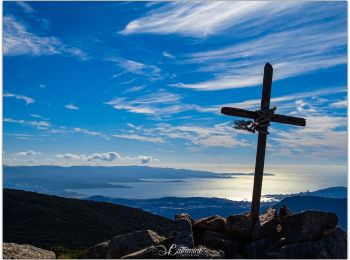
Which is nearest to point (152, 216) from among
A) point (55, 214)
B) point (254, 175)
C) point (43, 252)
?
point (55, 214)

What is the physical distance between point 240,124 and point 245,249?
4678mm

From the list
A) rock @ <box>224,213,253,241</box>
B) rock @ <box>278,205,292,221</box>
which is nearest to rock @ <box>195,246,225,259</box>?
rock @ <box>224,213,253,241</box>

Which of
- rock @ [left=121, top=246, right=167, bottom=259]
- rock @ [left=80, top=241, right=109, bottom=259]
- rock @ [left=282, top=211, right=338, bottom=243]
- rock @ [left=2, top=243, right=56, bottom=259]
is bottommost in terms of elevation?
rock @ [left=2, top=243, right=56, bottom=259]

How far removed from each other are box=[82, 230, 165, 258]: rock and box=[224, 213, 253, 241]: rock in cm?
283

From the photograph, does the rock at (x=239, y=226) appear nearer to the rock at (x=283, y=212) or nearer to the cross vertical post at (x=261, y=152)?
the cross vertical post at (x=261, y=152)

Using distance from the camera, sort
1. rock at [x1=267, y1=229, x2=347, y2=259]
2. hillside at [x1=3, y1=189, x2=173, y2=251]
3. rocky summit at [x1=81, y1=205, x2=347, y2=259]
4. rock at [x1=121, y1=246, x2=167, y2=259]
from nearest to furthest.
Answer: rock at [x1=267, y1=229, x2=347, y2=259]
rocky summit at [x1=81, y1=205, x2=347, y2=259]
rock at [x1=121, y1=246, x2=167, y2=259]
hillside at [x1=3, y1=189, x2=173, y2=251]

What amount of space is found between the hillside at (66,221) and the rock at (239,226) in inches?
1043

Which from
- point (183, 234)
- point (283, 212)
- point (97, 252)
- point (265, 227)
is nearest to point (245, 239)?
point (265, 227)

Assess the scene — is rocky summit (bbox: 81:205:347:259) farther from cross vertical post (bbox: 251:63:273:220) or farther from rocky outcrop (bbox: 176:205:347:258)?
cross vertical post (bbox: 251:63:273:220)

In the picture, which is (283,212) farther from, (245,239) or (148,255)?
(148,255)

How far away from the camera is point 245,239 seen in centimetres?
1748

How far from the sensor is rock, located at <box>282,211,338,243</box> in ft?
53.1

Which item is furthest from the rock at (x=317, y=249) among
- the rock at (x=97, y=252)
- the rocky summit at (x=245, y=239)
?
the rock at (x=97, y=252)

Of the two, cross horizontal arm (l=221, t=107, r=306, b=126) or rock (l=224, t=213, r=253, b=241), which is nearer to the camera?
rock (l=224, t=213, r=253, b=241)
